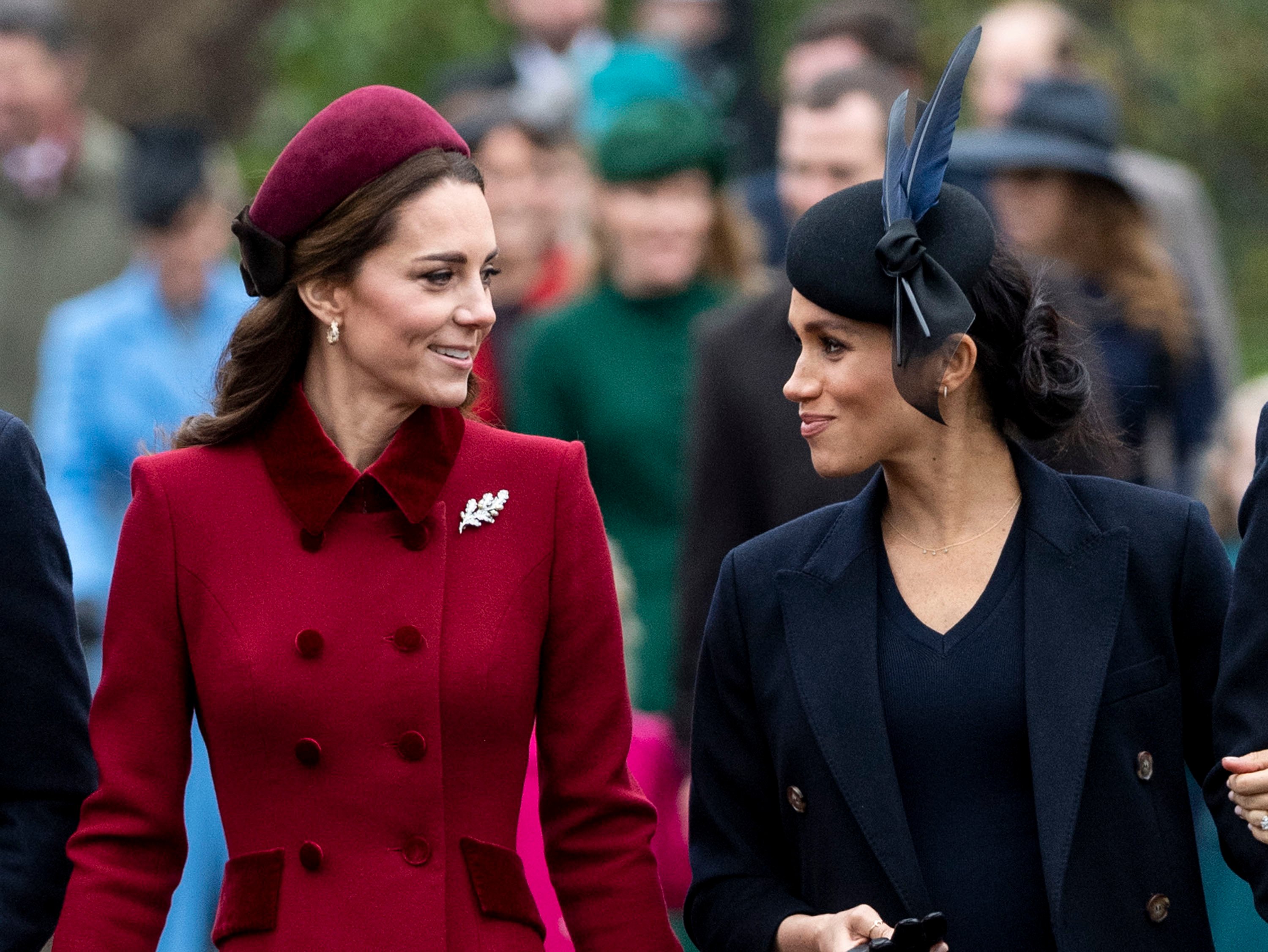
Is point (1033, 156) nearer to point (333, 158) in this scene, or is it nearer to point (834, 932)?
point (333, 158)

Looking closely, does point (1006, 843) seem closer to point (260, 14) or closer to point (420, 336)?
point (420, 336)

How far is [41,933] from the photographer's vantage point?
13.4 feet

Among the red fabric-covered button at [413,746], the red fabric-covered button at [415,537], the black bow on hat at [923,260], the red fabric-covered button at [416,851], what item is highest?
the black bow on hat at [923,260]

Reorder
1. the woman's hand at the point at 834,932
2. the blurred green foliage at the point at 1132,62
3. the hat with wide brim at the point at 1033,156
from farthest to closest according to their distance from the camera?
the blurred green foliage at the point at 1132,62 < the hat with wide brim at the point at 1033,156 < the woman's hand at the point at 834,932

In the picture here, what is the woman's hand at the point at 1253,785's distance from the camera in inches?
147

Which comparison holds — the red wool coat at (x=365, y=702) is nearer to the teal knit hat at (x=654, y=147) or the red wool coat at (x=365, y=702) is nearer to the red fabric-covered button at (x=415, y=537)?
the red fabric-covered button at (x=415, y=537)

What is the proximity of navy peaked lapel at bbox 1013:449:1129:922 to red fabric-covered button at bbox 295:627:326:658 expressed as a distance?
1.15 metres

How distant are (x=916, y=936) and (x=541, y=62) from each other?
750 centimetres

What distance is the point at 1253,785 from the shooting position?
374cm

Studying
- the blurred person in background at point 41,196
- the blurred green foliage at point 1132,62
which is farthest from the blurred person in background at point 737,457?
the blurred green foliage at point 1132,62

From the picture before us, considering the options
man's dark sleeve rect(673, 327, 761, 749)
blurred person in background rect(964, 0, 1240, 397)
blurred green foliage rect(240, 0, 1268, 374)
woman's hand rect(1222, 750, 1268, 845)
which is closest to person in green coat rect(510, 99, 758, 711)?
man's dark sleeve rect(673, 327, 761, 749)

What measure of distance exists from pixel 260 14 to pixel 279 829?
10.1 metres

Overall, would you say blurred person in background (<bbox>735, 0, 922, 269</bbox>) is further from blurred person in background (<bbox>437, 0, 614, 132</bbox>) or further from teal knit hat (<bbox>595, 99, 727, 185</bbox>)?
blurred person in background (<bbox>437, 0, 614, 132</bbox>)

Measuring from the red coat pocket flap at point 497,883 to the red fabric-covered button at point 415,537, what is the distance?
19.3 inches
